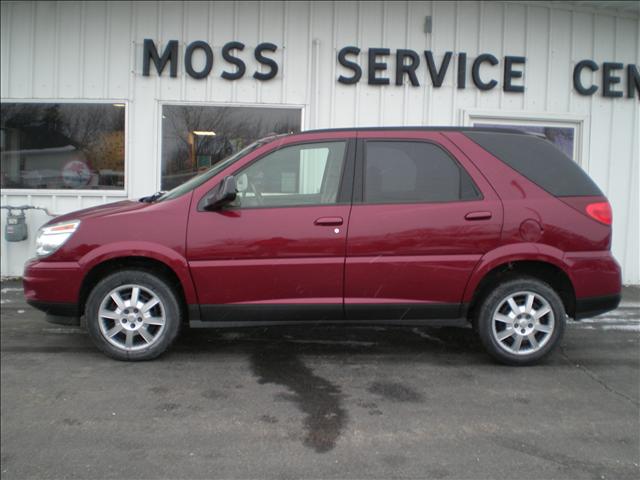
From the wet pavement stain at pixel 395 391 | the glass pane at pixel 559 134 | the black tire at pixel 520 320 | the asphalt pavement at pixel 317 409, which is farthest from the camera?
the glass pane at pixel 559 134

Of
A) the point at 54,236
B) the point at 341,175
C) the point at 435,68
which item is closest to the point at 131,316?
the point at 54,236

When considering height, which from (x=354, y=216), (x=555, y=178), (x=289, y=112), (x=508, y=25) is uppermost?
(x=508, y=25)

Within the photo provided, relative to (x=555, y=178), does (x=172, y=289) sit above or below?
Result: below

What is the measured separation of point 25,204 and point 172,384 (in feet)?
17.1

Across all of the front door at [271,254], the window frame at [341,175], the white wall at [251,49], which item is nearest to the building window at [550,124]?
the white wall at [251,49]

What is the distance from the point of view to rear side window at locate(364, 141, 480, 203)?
4.81 m

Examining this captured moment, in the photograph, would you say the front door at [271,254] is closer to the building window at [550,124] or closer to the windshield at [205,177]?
the windshield at [205,177]

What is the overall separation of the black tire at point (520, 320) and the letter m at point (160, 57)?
5.50 m

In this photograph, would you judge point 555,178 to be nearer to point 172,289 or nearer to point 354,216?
point 354,216

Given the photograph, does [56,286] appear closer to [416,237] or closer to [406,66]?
[416,237]

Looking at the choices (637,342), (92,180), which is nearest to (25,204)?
(92,180)

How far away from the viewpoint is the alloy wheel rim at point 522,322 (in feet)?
15.8

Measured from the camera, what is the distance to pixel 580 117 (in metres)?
8.61

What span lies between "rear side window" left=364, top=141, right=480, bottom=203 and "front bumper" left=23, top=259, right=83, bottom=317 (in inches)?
93.3
